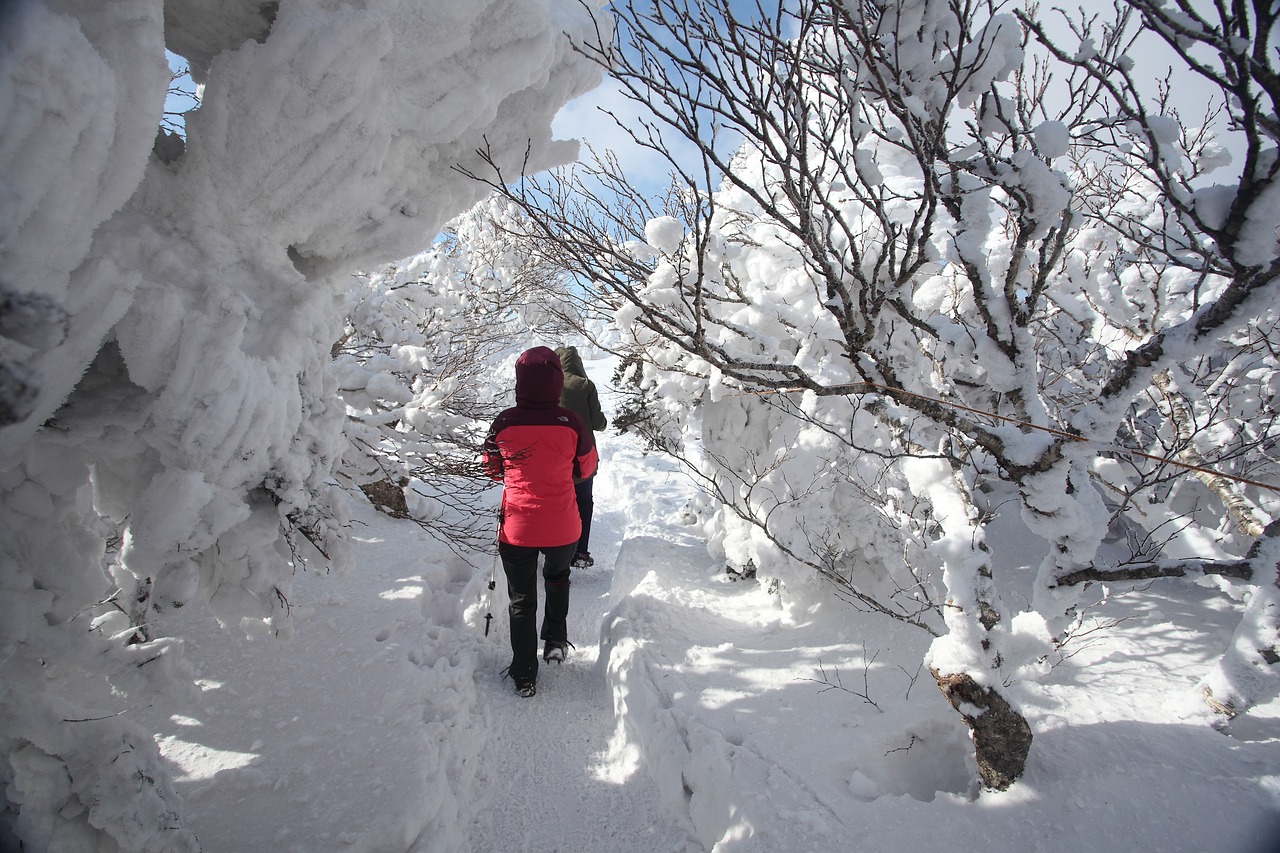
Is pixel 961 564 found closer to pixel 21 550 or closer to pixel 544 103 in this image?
pixel 544 103

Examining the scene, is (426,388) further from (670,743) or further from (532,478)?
(670,743)

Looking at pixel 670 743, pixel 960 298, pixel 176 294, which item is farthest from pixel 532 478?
pixel 960 298

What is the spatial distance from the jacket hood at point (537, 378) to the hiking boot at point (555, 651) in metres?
1.62

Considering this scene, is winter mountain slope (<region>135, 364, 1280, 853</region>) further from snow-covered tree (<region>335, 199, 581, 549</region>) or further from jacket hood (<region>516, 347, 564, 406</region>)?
jacket hood (<region>516, 347, 564, 406</region>)

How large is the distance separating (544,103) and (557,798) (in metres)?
3.39

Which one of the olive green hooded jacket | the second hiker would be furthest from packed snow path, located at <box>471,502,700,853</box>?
the olive green hooded jacket

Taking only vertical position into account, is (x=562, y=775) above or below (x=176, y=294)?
below

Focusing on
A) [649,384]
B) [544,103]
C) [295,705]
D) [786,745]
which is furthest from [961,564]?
[649,384]

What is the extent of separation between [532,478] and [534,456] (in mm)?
128

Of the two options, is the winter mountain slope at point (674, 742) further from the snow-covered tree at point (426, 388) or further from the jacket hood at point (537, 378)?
the jacket hood at point (537, 378)

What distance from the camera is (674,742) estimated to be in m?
2.61

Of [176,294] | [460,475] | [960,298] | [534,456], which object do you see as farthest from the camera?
[960,298]

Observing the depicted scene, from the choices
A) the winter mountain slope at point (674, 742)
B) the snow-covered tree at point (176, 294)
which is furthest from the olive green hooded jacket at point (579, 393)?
the snow-covered tree at point (176, 294)

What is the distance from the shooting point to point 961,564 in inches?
99.7
